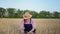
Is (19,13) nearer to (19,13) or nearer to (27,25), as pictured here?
(19,13)

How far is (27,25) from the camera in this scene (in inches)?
127

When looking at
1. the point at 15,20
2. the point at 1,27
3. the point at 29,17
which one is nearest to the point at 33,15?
the point at 29,17

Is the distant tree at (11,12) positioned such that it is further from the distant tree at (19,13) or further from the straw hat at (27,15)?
the straw hat at (27,15)

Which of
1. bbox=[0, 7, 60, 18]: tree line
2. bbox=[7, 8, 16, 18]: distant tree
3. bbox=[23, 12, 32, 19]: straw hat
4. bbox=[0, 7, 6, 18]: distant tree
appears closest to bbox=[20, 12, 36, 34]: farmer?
bbox=[23, 12, 32, 19]: straw hat

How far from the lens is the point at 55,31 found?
3.58 m

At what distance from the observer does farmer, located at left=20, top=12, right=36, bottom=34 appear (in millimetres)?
3201

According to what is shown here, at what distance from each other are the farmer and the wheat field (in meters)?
0.18

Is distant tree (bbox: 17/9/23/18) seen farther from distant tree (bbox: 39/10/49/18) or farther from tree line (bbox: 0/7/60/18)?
distant tree (bbox: 39/10/49/18)

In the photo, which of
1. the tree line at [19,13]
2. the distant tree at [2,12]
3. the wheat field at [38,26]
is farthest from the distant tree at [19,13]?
the distant tree at [2,12]

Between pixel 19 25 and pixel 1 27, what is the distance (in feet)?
1.16

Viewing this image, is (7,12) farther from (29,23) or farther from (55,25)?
(55,25)

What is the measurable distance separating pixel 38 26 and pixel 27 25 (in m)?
0.31

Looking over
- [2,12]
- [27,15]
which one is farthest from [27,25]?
[2,12]

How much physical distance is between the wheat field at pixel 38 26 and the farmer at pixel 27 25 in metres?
0.18
